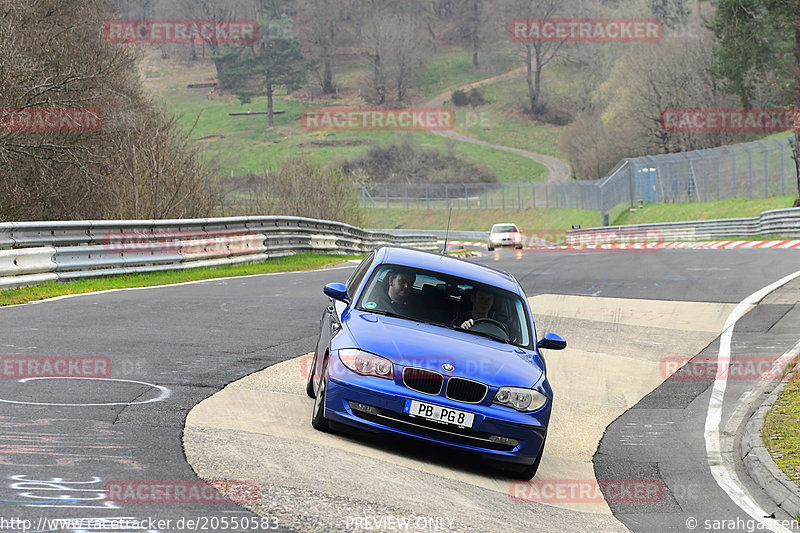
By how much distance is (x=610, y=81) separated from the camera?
4815 inches

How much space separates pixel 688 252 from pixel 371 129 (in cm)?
10408

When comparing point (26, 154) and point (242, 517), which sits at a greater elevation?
point (26, 154)

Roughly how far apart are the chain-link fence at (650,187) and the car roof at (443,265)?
121 feet

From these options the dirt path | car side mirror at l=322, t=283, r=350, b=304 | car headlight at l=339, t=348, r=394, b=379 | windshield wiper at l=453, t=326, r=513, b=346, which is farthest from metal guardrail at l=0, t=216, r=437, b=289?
the dirt path

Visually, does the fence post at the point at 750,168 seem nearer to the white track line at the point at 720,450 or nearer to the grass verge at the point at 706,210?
the grass verge at the point at 706,210

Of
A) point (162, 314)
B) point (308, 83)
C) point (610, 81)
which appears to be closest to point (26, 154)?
point (162, 314)

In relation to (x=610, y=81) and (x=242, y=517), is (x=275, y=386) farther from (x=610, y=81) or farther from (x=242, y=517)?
(x=610, y=81)

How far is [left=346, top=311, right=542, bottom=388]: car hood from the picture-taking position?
25.9 feet
